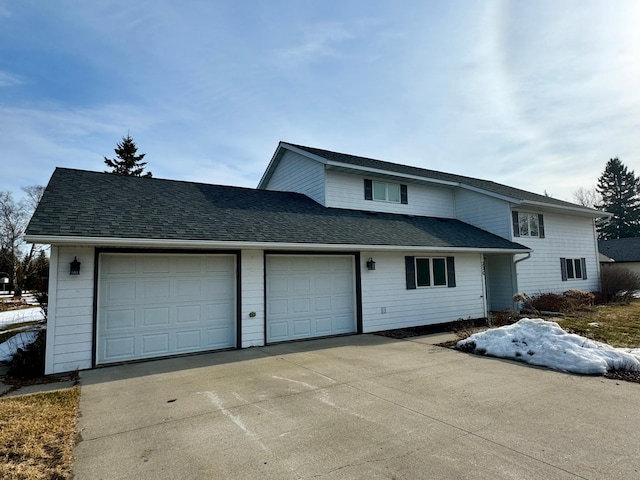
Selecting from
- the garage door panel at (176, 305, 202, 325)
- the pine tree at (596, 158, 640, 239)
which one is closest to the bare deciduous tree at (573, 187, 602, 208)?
the pine tree at (596, 158, 640, 239)

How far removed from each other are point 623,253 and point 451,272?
29.0 metres

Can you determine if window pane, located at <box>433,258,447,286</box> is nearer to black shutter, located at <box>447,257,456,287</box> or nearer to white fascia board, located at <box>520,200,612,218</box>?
black shutter, located at <box>447,257,456,287</box>

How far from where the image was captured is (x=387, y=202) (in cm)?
1470

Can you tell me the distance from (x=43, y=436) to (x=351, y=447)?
11.4 feet

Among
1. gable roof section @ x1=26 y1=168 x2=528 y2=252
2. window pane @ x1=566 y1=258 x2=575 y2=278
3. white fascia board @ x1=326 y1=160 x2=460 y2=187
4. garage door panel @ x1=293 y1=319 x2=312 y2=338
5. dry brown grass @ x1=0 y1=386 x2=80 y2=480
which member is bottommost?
dry brown grass @ x1=0 y1=386 x2=80 y2=480

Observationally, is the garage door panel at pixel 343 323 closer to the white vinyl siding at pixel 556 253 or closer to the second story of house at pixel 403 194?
the second story of house at pixel 403 194

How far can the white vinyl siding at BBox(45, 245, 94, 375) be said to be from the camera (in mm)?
6867

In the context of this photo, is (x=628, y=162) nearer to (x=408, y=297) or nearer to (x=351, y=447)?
(x=408, y=297)

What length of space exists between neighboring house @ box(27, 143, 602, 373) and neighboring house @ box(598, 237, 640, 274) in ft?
66.8

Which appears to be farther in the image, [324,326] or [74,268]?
[324,326]

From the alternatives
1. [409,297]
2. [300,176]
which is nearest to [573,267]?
[409,297]

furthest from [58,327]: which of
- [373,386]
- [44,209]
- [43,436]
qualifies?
[373,386]

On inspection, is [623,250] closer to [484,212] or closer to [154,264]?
[484,212]

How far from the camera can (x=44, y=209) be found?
7363 mm
